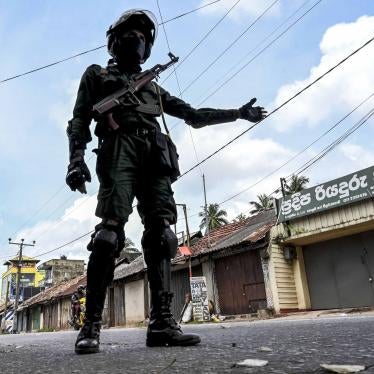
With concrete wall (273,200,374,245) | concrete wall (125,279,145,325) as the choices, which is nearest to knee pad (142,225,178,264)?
concrete wall (273,200,374,245)

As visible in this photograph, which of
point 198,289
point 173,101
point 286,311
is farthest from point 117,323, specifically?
point 173,101

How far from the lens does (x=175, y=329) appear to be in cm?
247

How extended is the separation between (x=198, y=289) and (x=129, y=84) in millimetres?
13946

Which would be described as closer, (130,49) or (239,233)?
(130,49)

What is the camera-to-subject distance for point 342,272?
1486cm

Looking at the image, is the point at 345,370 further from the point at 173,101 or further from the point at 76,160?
the point at 173,101

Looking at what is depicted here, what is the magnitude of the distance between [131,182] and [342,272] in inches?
542

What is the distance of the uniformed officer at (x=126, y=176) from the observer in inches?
96.2

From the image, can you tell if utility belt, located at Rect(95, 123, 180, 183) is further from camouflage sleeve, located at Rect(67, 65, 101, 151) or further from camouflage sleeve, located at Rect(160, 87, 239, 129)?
camouflage sleeve, located at Rect(160, 87, 239, 129)

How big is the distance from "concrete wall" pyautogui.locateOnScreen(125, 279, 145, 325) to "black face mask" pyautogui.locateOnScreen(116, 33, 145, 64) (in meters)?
19.9

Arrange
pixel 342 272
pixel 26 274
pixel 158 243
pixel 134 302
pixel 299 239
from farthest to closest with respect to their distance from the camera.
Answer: pixel 26 274, pixel 134 302, pixel 299 239, pixel 342 272, pixel 158 243

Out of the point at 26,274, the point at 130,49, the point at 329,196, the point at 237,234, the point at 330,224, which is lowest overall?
the point at 130,49

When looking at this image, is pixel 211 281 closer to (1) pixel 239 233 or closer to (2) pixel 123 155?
(1) pixel 239 233

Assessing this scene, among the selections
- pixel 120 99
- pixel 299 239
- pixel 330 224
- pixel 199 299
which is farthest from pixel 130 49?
pixel 199 299
